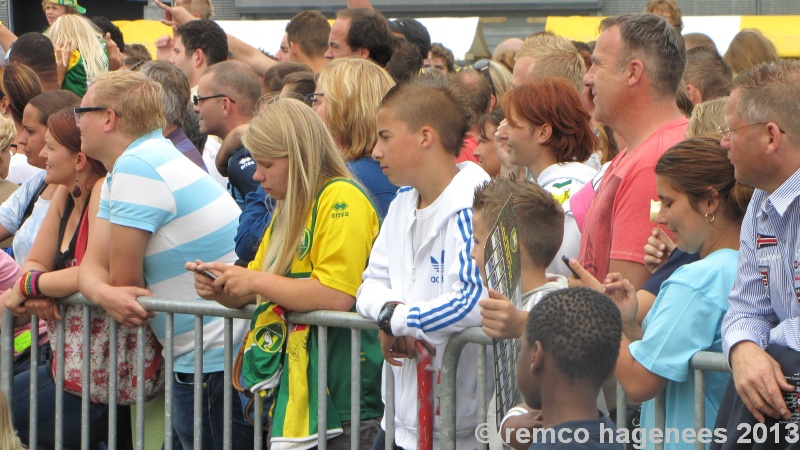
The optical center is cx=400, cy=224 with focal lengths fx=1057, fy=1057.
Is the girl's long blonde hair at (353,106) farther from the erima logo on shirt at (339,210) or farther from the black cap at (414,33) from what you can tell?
the black cap at (414,33)

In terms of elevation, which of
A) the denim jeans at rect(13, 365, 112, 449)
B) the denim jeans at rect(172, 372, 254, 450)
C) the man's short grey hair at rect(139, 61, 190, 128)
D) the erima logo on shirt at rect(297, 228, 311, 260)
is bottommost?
the denim jeans at rect(13, 365, 112, 449)

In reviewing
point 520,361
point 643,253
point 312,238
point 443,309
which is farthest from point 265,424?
point 520,361

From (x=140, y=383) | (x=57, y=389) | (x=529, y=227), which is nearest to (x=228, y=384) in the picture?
(x=140, y=383)

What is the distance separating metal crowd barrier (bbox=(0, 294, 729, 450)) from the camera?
3409mm

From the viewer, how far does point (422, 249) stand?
367 centimetres

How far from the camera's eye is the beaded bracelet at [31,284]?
4824 mm

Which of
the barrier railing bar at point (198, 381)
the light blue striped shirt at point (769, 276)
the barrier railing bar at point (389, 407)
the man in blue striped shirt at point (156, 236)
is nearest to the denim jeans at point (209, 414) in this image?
the man in blue striped shirt at point (156, 236)

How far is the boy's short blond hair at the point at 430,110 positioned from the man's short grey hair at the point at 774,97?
1.17m

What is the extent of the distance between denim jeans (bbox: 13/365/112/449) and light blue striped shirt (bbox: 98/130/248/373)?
1.92 feet

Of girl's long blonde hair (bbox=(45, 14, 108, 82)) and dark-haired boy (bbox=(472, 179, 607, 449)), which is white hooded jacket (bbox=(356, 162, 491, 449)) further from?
girl's long blonde hair (bbox=(45, 14, 108, 82))

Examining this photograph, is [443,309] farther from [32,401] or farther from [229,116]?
[229,116]

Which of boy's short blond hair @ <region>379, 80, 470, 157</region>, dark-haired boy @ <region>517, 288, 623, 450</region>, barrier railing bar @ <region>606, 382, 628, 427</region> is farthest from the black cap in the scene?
dark-haired boy @ <region>517, 288, 623, 450</region>

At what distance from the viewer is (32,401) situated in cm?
498

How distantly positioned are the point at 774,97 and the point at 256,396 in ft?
7.48
